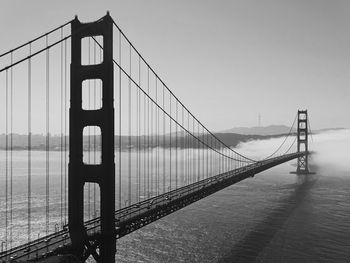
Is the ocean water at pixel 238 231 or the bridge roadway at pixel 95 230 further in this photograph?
the ocean water at pixel 238 231

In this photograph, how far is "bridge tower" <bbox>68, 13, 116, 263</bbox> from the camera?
22.4 m

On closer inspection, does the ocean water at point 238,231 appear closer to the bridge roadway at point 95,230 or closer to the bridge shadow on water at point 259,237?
the bridge shadow on water at point 259,237

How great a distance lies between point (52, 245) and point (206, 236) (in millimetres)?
23791

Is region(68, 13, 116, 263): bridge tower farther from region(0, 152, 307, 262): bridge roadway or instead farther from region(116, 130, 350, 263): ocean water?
region(116, 130, 350, 263): ocean water

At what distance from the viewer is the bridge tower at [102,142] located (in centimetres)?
2244

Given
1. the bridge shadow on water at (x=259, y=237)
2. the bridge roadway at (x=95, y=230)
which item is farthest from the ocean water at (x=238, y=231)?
the bridge roadway at (x=95, y=230)

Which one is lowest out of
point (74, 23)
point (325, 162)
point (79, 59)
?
point (325, 162)

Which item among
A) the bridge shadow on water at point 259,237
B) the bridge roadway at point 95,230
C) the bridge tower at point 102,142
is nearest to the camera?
the bridge roadway at point 95,230

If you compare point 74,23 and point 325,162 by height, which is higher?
point 74,23

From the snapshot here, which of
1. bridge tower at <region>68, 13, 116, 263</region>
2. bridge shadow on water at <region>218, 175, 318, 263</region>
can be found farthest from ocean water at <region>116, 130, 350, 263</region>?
bridge tower at <region>68, 13, 116, 263</region>

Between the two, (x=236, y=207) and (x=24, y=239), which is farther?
(x=236, y=207)

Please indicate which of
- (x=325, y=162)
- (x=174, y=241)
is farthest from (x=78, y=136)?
(x=325, y=162)

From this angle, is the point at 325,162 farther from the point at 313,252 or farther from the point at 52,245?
the point at 52,245

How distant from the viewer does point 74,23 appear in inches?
926
